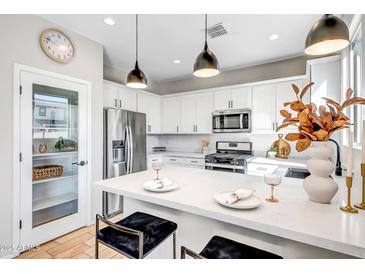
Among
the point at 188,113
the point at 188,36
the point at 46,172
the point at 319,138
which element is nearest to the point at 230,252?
the point at 319,138

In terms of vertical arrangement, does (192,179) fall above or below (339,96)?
below

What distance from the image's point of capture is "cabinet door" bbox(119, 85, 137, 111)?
3.46 metres

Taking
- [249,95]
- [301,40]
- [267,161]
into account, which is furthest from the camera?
[249,95]

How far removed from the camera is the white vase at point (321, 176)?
109 centimetres

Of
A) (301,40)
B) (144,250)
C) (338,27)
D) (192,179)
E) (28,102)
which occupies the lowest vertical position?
(144,250)

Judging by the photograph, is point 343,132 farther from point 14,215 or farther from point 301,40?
point 14,215

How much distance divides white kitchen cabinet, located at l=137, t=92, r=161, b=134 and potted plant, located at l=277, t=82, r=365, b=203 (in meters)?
3.27

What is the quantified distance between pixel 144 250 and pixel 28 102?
214 cm

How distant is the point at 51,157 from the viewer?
2.39 m

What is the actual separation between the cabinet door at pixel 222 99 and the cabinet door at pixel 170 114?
3.14 ft

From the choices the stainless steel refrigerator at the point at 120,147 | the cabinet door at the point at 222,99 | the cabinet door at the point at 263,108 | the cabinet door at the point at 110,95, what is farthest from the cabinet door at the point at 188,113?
the cabinet door at the point at 110,95

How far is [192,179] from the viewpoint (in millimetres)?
1718

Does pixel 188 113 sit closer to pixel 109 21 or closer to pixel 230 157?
pixel 230 157
